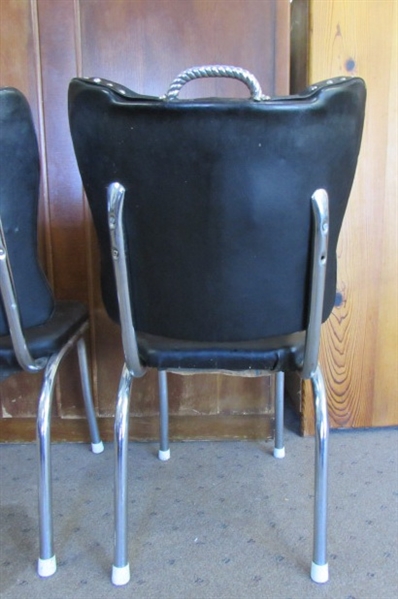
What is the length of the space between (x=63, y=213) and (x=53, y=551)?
2.38 feet

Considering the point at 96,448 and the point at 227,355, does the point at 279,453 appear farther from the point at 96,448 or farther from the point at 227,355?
the point at 227,355

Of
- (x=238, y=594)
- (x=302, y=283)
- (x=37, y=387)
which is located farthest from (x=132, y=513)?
(x=302, y=283)

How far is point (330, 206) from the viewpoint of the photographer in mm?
708

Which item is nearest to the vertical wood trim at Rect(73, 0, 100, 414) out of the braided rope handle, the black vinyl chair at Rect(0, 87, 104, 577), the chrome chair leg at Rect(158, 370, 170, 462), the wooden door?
the wooden door

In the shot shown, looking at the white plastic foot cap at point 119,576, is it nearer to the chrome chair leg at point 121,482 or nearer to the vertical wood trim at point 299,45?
the chrome chair leg at point 121,482

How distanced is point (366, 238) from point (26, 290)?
851 mm

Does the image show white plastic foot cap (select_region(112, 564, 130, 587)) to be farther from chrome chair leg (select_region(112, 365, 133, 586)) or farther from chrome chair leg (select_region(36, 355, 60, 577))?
chrome chair leg (select_region(36, 355, 60, 577))

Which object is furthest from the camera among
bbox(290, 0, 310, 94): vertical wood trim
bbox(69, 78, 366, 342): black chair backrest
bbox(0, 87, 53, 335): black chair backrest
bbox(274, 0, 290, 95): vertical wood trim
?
bbox(290, 0, 310, 94): vertical wood trim

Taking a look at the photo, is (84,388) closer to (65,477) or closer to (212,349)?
(65,477)

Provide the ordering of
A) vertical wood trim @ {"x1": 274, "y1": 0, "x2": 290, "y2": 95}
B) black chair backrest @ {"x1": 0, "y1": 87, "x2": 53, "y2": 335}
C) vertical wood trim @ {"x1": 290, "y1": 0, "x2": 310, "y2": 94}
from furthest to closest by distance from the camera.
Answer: vertical wood trim @ {"x1": 290, "y1": 0, "x2": 310, "y2": 94}, vertical wood trim @ {"x1": 274, "y1": 0, "x2": 290, "y2": 95}, black chair backrest @ {"x1": 0, "y1": 87, "x2": 53, "y2": 335}

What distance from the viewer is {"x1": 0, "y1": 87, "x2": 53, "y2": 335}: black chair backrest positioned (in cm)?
74

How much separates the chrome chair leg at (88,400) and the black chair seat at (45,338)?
0.18 meters

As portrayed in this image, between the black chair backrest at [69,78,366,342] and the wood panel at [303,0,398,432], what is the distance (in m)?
0.59

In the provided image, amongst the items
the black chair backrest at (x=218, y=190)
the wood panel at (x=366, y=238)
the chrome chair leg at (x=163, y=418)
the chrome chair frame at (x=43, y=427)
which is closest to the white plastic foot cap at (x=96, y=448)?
the chrome chair leg at (x=163, y=418)
